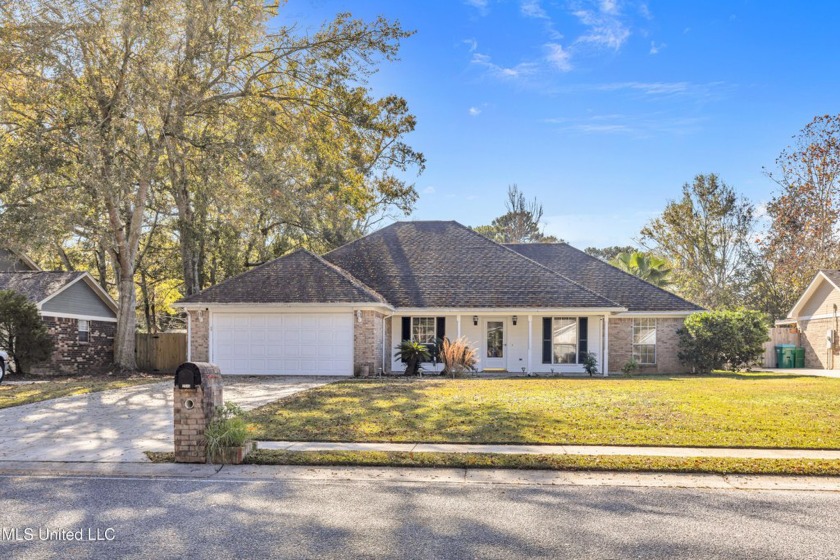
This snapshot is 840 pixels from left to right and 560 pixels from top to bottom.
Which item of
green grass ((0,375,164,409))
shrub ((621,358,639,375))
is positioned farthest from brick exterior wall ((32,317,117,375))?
shrub ((621,358,639,375))

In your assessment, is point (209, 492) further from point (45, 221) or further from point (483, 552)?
point (45, 221)

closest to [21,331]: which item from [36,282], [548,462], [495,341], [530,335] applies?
[36,282]

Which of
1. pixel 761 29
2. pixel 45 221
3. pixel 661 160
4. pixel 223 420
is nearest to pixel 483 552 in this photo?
pixel 223 420

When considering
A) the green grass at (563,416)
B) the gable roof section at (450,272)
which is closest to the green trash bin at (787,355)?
the gable roof section at (450,272)

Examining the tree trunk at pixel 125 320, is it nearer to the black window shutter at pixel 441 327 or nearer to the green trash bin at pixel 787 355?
the black window shutter at pixel 441 327

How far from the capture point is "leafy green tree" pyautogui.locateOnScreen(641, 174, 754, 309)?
1662 inches

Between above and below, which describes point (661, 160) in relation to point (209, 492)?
above

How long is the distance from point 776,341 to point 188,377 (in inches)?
1228

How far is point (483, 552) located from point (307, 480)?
2829mm

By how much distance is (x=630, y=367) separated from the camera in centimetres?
2356

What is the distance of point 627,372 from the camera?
77.0ft

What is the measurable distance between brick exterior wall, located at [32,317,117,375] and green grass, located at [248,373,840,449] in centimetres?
1340

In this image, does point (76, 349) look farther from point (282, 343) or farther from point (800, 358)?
point (800, 358)

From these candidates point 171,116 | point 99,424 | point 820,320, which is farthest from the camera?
point 820,320
